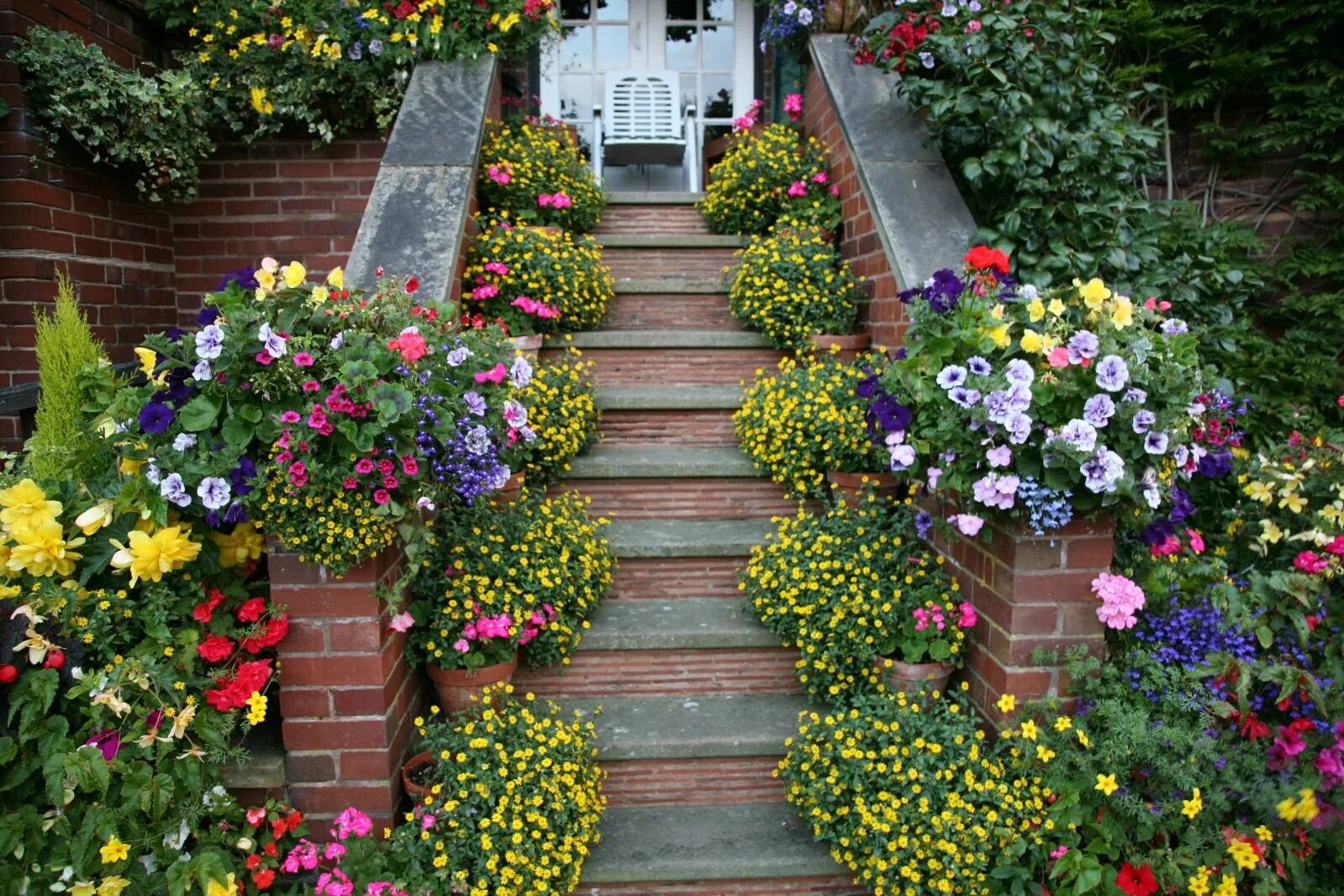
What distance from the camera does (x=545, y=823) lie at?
2031mm

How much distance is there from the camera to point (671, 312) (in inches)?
156

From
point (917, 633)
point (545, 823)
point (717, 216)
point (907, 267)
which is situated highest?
point (717, 216)

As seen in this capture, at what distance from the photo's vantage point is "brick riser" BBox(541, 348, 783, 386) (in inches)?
145

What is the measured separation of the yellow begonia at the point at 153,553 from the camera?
1900 mm

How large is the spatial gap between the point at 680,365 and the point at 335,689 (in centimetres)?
208

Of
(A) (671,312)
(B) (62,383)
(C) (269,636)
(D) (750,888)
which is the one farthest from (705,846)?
(A) (671,312)

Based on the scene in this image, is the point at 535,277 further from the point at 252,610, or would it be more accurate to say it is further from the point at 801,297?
the point at 252,610

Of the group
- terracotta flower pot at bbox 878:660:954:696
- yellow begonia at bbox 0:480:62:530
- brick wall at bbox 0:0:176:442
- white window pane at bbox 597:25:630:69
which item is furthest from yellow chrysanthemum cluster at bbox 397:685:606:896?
white window pane at bbox 597:25:630:69

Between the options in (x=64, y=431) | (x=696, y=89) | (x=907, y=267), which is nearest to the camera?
(x=64, y=431)

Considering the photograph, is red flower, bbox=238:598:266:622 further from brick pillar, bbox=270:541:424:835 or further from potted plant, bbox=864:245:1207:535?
potted plant, bbox=864:245:1207:535

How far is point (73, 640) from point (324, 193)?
2932mm

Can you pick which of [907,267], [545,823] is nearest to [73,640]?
[545,823]

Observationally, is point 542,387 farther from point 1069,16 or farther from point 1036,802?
point 1069,16

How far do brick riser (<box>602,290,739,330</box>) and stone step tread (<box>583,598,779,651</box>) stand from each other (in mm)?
1487
